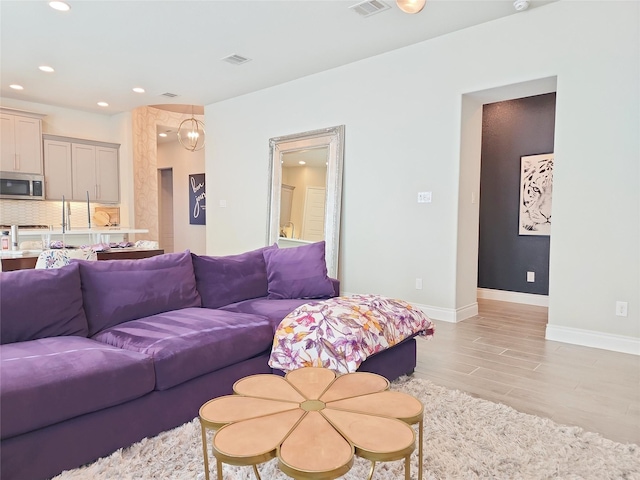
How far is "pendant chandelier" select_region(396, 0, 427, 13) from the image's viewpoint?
3.37 m

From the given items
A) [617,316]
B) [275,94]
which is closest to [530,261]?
[617,316]

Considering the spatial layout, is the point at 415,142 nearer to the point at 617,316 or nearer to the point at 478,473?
the point at 617,316

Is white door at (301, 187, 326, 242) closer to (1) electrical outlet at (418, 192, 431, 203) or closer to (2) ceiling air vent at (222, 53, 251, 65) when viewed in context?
(1) electrical outlet at (418, 192, 431, 203)

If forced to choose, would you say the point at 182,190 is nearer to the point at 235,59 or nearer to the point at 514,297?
the point at 235,59

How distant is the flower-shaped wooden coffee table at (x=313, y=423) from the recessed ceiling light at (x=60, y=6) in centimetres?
381

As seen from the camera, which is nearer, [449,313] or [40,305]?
[40,305]

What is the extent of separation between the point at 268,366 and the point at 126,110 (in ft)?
21.7

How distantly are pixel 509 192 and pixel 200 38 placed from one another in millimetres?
4247

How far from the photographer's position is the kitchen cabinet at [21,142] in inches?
248

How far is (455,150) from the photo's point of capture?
4129mm

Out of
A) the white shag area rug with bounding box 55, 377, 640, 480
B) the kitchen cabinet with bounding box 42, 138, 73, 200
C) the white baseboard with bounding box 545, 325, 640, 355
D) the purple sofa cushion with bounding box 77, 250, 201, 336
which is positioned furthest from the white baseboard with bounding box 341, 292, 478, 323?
the kitchen cabinet with bounding box 42, 138, 73, 200

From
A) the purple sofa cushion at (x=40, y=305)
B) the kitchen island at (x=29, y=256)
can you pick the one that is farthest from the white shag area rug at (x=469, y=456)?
the kitchen island at (x=29, y=256)

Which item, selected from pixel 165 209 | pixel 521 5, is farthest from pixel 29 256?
pixel 165 209

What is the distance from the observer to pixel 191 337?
210 centimetres
